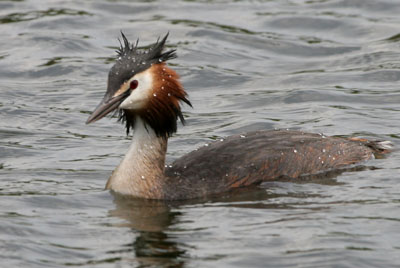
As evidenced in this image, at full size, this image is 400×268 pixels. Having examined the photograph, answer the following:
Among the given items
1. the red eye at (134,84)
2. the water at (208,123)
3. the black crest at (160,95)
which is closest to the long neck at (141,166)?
the black crest at (160,95)

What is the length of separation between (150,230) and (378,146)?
3.74 m

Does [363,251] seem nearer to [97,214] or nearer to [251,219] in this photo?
[251,219]

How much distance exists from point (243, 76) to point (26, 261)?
8.25 m

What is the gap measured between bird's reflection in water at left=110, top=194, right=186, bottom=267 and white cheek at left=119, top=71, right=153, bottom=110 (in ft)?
3.32

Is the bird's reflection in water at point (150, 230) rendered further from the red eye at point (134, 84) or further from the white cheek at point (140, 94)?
the red eye at point (134, 84)

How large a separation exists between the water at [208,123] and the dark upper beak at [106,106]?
3.13 feet

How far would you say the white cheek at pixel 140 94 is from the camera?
33.3 feet

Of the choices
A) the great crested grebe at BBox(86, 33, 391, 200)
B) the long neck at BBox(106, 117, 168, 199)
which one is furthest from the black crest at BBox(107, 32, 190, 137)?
the long neck at BBox(106, 117, 168, 199)

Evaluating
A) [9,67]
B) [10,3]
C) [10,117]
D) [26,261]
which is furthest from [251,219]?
[10,3]

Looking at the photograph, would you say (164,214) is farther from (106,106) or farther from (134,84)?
(134,84)

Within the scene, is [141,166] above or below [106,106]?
below

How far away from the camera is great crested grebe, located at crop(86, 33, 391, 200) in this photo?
1022 cm

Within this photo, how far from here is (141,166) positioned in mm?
10602

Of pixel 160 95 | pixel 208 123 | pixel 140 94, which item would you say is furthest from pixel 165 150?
pixel 208 123
